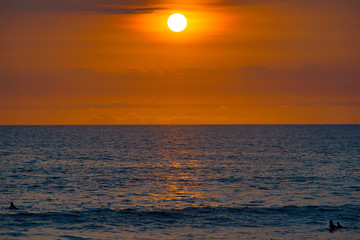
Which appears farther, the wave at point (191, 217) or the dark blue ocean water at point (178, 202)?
the wave at point (191, 217)

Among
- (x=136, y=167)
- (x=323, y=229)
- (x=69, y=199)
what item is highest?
(x=136, y=167)

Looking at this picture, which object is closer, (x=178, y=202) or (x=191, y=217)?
(x=191, y=217)

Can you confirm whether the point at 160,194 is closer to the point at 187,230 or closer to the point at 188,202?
the point at 188,202

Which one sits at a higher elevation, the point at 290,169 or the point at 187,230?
the point at 290,169

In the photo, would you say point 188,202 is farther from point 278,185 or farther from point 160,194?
point 278,185

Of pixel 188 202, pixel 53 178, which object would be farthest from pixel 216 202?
pixel 53 178

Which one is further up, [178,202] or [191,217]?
[178,202]

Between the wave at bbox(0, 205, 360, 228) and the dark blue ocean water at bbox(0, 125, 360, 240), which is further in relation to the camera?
the wave at bbox(0, 205, 360, 228)

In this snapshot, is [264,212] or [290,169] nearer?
[264,212]

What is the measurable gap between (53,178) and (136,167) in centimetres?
1922

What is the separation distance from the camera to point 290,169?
249ft

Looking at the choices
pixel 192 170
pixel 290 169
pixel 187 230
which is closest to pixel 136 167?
pixel 192 170

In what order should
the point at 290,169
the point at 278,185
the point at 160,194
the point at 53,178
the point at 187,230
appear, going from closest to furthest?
the point at 187,230 < the point at 160,194 < the point at 278,185 < the point at 53,178 < the point at 290,169

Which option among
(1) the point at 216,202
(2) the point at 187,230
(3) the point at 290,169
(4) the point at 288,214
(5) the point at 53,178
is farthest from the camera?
(3) the point at 290,169
